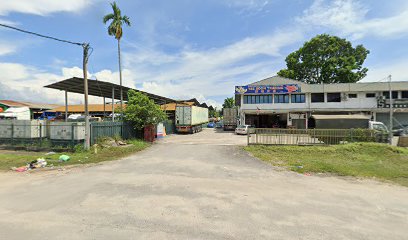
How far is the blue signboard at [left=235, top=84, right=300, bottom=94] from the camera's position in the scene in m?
30.6

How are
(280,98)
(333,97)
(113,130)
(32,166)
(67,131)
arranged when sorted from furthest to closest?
1. (280,98)
2. (333,97)
3. (113,130)
4. (67,131)
5. (32,166)

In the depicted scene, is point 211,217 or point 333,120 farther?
point 333,120

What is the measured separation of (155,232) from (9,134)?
56.9 feet

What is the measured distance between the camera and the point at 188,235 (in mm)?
4043

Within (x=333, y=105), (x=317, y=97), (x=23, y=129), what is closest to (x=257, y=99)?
(x=317, y=97)

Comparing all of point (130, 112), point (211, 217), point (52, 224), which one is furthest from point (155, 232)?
point (130, 112)

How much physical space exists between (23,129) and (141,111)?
26.6ft

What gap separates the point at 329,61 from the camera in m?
39.0

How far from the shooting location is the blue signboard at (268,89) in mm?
30594

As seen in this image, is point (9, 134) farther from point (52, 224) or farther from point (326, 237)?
point (326, 237)

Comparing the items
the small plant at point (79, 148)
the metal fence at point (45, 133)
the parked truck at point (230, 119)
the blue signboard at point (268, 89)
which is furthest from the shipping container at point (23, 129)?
the parked truck at point (230, 119)

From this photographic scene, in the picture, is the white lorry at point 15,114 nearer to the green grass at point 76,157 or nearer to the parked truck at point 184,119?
the parked truck at point 184,119

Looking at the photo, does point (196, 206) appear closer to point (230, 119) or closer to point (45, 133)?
point (45, 133)

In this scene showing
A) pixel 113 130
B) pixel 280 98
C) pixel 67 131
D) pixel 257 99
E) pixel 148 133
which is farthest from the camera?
pixel 257 99
